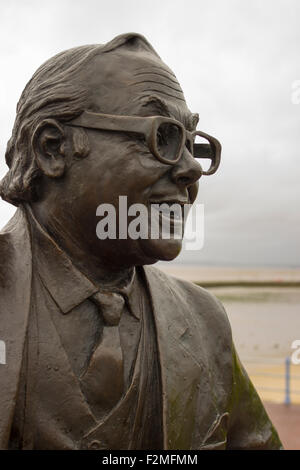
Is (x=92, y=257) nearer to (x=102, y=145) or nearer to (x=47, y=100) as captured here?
(x=102, y=145)

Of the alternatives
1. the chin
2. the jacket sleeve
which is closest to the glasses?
the chin

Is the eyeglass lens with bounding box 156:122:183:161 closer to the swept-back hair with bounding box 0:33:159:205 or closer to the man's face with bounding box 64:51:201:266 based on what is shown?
the man's face with bounding box 64:51:201:266

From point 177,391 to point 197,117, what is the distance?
981 mm

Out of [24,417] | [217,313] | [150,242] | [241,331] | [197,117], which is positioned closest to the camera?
[24,417]

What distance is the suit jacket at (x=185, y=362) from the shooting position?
167 cm

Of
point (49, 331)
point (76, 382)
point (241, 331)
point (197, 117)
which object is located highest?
point (197, 117)

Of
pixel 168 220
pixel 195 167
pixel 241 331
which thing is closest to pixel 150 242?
pixel 168 220

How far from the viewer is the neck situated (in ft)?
6.11

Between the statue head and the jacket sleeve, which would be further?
the jacket sleeve

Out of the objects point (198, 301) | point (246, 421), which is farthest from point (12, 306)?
point (246, 421)

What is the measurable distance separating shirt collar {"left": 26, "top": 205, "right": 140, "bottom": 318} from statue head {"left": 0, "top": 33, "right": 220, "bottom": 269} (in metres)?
0.05

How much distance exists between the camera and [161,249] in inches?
71.0
